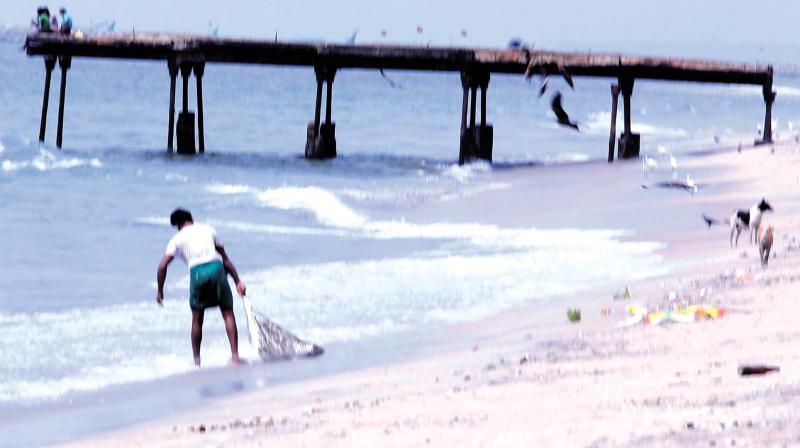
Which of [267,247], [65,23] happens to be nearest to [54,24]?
[65,23]

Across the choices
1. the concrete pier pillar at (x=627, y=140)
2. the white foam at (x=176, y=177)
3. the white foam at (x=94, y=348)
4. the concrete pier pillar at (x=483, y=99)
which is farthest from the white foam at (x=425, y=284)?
the concrete pier pillar at (x=483, y=99)

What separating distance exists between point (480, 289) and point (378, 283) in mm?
1197

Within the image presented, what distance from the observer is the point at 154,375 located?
1053 cm

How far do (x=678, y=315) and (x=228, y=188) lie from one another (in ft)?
60.8

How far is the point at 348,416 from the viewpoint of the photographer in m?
7.80

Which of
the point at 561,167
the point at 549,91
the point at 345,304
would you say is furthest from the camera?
the point at 549,91

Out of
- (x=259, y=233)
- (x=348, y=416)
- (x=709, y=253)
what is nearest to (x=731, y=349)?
(x=348, y=416)

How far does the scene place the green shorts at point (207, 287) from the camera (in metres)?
11.2

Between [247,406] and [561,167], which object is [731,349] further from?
[561,167]

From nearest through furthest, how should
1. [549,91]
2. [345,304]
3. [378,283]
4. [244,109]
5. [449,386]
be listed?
[449,386]
[345,304]
[378,283]
[244,109]
[549,91]

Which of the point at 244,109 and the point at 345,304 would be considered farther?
the point at 244,109

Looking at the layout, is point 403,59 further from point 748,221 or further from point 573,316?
point 573,316

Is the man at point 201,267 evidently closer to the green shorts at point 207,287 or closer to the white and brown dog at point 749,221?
the green shorts at point 207,287

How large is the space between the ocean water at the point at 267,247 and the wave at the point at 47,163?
6 centimetres
